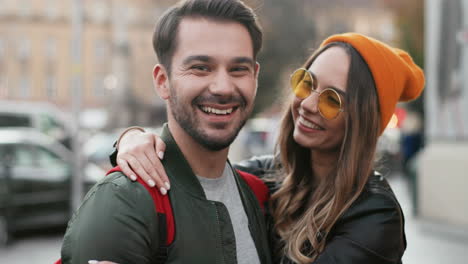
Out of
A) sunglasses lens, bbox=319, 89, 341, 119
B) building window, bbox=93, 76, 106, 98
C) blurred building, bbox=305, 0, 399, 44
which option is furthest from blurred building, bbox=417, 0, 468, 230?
building window, bbox=93, 76, 106, 98

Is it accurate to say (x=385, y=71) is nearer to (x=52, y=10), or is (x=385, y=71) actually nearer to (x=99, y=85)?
(x=99, y=85)

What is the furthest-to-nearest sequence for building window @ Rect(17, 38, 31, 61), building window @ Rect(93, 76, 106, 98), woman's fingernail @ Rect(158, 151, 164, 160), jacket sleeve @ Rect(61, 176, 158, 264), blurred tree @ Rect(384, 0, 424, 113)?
building window @ Rect(93, 76, 106, 98) < building window @ Rect(17, 38, 31, 61) < blurred tree @ Rect(384, 0, 424, 113) < woman's fingernail @ Rect(158, 151, 164, 160) < jacket sleeve @ Rect(61, 176, 158, 264)

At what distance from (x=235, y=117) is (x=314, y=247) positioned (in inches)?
29.2

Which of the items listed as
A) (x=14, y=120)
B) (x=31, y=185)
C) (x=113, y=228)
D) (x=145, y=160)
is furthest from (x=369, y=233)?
(x=14, y=120)

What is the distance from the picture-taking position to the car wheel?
793cm

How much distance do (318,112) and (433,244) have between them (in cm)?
567

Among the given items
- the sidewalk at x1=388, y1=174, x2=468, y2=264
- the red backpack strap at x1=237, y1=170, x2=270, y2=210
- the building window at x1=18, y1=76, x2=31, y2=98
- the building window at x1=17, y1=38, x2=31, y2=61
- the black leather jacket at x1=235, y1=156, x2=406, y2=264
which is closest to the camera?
the black leather jacket at x1=235, y1=156, x2=406, y2=264

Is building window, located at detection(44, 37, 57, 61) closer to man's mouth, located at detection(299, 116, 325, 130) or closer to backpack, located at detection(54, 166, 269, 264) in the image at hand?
man's mouth, located at detection(299, 116, 325, 130)

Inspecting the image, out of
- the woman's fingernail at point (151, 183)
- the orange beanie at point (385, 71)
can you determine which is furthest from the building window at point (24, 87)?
the woman's fingernail at point (151, 183)

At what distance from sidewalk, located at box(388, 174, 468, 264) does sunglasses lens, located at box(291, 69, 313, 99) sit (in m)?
4.67

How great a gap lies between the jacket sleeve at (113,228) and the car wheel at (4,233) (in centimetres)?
667

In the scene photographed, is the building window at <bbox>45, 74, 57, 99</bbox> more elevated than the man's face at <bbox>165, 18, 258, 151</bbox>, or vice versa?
the man's face at <bbox>165, 18, 258, 151</bbox>

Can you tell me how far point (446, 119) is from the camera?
8555 mm

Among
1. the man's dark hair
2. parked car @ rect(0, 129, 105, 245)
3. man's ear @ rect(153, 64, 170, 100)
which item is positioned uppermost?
the man's dark hair
